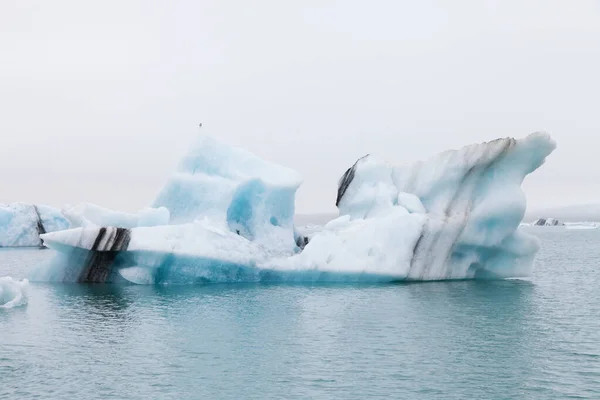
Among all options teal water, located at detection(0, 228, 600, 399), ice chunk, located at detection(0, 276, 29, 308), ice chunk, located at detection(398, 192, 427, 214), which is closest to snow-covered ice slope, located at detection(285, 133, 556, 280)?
ice chunk, located at detection(398, 192, 427, 214)

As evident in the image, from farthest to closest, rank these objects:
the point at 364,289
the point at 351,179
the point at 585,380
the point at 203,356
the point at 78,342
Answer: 1. the point at 351,179
2. the point at 364,289
3. the point at 78,342
4. the point at 203,356
5. the point at 585,380

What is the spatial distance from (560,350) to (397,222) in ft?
32.9

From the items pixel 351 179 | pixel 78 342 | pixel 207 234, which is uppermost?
pixel 351 179

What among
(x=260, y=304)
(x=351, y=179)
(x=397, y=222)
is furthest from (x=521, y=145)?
(x=260, y=304)

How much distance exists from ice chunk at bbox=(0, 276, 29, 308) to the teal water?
1.70ft

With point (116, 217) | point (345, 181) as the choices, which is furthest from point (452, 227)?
point (116, 217)

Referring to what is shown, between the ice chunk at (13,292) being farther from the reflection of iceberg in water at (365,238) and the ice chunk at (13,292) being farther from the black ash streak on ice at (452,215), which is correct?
the black ash streak on ice at (452,215)

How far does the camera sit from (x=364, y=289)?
822 inches

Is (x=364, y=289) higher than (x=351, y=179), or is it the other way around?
(x=351, y=179)

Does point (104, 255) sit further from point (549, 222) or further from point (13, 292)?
point (549, 222)

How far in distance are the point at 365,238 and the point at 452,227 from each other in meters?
2.89

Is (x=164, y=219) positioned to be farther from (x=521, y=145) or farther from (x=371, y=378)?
(x=371, y=378)

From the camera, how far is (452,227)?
72.4 ft

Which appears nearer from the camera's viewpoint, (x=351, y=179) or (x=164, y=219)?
(x=164, y=219)
